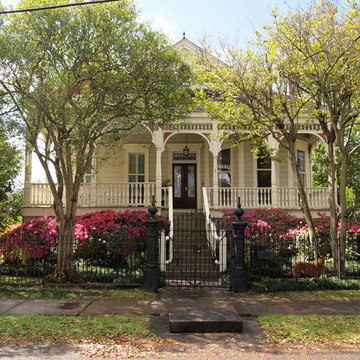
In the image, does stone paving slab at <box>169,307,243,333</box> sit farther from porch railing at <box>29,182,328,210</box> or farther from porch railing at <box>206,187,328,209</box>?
porch railing at <box>206,187,328,209</box>

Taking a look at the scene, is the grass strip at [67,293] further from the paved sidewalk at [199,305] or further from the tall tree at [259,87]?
the tall tree at [259,87]

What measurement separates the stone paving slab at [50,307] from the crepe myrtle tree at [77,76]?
1660mm

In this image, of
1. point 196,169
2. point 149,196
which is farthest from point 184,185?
point 149,196

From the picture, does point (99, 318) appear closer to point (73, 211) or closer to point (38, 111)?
point (73, 211)

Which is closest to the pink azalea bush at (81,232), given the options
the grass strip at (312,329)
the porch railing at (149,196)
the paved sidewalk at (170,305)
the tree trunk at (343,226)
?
the porch railing at (149,196)

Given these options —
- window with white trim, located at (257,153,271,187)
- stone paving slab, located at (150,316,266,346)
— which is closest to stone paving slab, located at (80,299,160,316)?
stone paving slab, located at (150,316,266,346)

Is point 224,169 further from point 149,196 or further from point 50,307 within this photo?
point 50,307

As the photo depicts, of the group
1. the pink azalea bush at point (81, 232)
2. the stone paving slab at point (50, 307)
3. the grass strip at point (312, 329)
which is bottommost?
the grass strip at point (312, 329)

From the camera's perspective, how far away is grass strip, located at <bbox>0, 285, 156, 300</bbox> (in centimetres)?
823

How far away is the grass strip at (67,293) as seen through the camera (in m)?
8.23

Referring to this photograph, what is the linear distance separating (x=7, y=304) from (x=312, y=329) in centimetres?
590

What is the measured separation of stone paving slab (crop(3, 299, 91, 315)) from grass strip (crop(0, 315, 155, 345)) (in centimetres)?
35

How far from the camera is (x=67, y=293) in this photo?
8.50m

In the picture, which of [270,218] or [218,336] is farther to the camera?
[270,218]
